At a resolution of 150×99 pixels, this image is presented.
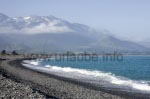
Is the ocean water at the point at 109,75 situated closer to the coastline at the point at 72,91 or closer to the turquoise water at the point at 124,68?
the turquoise water at the point at 124,68

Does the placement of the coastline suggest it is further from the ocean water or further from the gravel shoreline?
the ocean water

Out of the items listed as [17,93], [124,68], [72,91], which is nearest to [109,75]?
[72,91]

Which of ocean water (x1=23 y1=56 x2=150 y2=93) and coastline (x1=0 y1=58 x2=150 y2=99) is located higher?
coastline (x1=0 y1=58 x2=150 y2=99)

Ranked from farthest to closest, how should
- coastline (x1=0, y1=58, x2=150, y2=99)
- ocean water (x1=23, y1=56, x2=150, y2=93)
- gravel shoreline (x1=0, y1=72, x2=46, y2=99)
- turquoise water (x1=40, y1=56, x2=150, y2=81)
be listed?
turquoise water (x1=40, y1=56, x2=150, y2=81) < ocean water (x1=23, y1=56, x2=150, y2=93) < coastline (x1=0, y1=58, x2=150, y2=99) < gravel shoreline (x1=0, y1=72, x2=46, y2=99)

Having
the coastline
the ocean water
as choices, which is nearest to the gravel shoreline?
the coastline

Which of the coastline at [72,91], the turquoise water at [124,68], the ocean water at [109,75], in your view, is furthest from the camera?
the turquoise water at [124,68]

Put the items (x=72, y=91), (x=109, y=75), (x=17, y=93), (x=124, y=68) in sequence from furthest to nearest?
(x=124, y=68)
(x=109, y=75)
(x=72, y=91)
(x=17, y=93)

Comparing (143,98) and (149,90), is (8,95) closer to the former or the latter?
(143,98)

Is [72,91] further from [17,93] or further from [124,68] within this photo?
[124,68]

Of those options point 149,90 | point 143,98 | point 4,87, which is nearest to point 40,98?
point 4,87

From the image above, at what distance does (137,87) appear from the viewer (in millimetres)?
35656

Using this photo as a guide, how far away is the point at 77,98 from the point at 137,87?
43.2 feet

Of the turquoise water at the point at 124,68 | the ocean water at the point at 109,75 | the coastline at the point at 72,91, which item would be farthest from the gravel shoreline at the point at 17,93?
the turquoise water at the point at 124,68

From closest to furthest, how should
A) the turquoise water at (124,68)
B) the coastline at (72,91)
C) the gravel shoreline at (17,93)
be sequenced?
the gravel shoreline at (17,93) → the coastline at (72,91) → the turquoise water at (124,68)
